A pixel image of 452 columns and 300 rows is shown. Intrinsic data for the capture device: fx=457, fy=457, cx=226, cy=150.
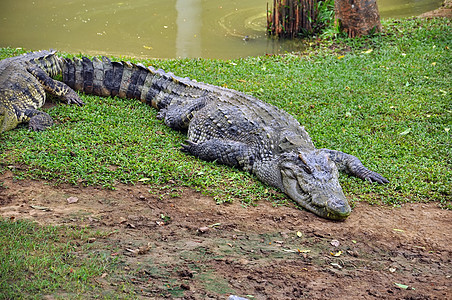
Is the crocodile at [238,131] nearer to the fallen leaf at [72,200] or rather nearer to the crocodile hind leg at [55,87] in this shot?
the crocodile hind leg at [55,87]

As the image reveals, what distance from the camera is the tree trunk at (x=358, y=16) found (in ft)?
35.2

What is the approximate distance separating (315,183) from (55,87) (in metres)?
4.56

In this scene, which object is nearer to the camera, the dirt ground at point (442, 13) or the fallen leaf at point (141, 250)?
the fallen leaf at point (141, 250)

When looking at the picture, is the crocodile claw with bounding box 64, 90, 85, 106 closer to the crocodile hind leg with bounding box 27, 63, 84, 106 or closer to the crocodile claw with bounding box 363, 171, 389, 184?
the crocodile hind leg with bounding box 27, 63, 84, 106

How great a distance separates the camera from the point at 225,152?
5930mm

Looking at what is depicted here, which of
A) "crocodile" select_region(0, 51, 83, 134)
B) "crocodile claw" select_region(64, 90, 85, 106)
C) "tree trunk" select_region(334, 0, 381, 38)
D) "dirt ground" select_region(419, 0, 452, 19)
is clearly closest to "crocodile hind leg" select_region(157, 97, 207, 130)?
"crocodile claw" select_region(64, 90, 85, 106)

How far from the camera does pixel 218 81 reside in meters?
8.67

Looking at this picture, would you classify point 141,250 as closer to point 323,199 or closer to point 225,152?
point 323,199

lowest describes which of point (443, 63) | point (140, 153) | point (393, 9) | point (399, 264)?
point (399, 264)

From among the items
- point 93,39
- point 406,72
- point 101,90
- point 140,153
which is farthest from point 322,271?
point 93,39

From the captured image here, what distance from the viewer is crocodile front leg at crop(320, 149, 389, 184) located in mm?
5656

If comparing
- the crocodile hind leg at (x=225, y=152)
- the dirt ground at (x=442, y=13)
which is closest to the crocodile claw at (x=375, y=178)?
the crocodile hind leg at (x=225, y=152)

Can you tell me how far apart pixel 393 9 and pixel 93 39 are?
9289 mm

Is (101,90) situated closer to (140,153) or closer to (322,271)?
(140,153)
